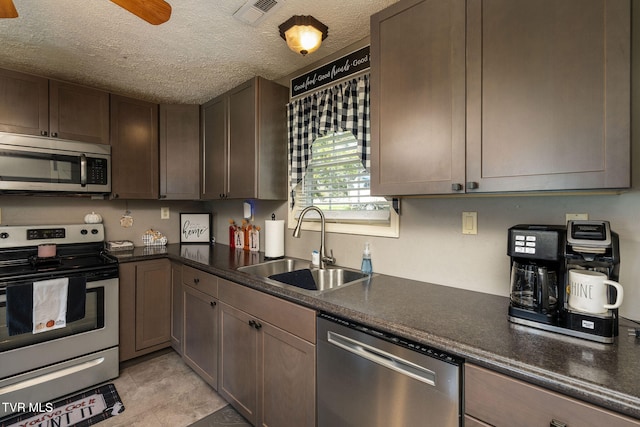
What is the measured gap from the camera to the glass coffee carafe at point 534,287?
101cm

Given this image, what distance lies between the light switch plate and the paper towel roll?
4.40 feet

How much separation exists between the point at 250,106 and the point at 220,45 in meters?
0.44

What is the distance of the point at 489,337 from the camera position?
93 centimetres

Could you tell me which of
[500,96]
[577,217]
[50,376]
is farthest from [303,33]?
[50,376]

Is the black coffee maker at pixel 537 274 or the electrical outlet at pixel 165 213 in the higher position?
the electrical outlet at pixel 165 213

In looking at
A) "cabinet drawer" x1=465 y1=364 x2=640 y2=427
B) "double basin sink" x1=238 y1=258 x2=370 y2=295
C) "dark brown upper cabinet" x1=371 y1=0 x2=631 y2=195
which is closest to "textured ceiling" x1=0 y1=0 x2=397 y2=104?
"dark brown upper cabinet" x1=371 y1=0 x2=631 y2=195

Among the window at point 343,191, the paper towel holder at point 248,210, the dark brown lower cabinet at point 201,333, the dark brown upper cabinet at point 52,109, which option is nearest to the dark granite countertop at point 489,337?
the window at point 343,191

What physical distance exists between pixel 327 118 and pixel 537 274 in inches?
56.9

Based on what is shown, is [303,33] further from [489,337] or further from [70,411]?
[70,411]

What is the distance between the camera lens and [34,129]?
213 centimetres

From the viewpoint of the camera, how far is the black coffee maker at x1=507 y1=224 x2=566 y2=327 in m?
0.99

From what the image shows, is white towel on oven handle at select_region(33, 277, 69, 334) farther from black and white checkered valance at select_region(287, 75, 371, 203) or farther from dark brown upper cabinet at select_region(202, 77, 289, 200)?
black and white checkered valance at select_region(287, 75, 371, 203)

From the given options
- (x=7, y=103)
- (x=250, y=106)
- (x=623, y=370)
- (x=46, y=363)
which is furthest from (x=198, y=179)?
(x=623, y=370)

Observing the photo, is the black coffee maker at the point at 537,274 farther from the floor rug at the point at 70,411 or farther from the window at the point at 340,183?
the floor rug at the point at 70,411
